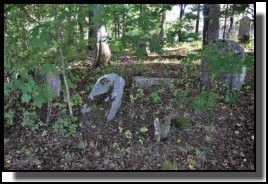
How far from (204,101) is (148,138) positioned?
3.46ft

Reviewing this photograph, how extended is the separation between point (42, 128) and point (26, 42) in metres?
1.19

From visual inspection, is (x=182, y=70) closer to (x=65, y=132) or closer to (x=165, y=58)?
(x=165, y=58)

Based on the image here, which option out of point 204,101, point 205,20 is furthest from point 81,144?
point 205,20

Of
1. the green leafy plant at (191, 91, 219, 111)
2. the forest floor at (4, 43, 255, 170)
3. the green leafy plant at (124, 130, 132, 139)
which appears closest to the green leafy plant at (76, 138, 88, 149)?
the forest floor at (4, 43, 255, 170)

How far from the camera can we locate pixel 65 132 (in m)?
4.46

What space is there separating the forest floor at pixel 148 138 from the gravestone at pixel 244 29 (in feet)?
1.88

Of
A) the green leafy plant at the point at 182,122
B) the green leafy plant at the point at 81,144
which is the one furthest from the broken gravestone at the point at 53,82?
the green leafy plant at the point at 182,122

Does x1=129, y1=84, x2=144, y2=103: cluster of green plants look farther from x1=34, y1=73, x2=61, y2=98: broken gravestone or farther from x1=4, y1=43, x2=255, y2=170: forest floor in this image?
x1=34, y1=73, x2=61, y2=98: broken gravestone

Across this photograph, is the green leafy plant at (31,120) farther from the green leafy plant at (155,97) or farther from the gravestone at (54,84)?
the green leafy plant at (155,97)

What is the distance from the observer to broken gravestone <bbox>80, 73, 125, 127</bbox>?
4672mm

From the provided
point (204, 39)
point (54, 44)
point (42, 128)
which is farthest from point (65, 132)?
point (204, 39)

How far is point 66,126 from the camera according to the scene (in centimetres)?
454

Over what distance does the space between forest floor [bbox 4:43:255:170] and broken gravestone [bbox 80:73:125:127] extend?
14cm

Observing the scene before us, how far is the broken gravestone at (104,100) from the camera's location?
184 inches
